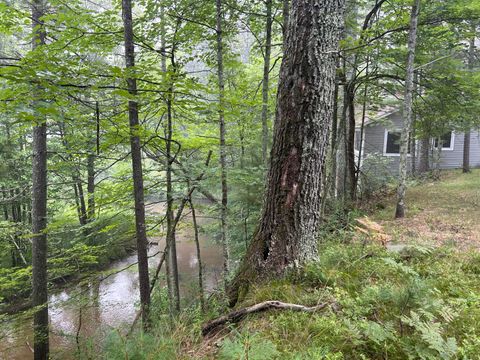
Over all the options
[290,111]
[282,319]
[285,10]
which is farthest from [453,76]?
[282,319]

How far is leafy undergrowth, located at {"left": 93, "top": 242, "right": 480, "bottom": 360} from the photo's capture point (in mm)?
1869

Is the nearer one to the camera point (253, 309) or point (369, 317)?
point (369, 317)

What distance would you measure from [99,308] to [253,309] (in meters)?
8.93

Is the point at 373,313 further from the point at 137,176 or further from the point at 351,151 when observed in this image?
the point at 351,151

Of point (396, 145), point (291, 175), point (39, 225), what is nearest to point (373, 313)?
point (291, 175)

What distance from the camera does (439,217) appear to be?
7.26 metres

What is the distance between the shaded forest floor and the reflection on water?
4978 millimetres

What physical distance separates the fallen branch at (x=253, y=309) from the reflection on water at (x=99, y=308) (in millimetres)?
3111

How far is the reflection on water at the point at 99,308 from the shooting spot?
270 inches

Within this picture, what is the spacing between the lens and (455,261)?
3.48 meters

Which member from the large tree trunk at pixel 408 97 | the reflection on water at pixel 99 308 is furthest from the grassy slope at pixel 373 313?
the reflection on water at pixel 99 308

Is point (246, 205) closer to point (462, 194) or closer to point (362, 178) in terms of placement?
point (362, 178)

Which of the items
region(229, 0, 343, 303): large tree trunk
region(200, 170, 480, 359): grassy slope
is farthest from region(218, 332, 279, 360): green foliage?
region(229, 0, 343, 303): large tree trunk

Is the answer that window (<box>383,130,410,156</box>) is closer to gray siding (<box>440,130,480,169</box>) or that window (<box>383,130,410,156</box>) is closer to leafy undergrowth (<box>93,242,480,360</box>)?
gray siding (<box>440,130,480,169</box>)
